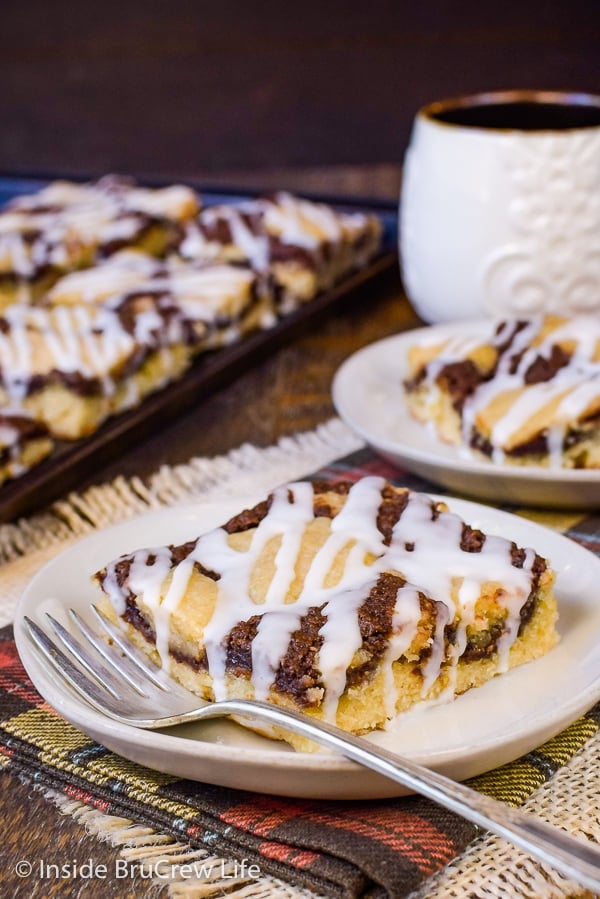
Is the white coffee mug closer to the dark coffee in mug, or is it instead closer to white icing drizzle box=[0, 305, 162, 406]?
the dark coffee in mug

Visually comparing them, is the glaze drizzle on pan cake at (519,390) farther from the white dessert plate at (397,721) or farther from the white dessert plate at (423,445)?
the white dessert plate at (397,721)

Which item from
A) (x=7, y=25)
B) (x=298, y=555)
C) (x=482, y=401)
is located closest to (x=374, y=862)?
(x=298, y=555)

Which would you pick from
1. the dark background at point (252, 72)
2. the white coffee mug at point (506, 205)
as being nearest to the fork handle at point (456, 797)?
the white coffee mug at point (506, 205)

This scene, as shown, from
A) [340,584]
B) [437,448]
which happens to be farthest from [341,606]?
[437,448]

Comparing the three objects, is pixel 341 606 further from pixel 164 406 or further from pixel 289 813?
pixel 164 406

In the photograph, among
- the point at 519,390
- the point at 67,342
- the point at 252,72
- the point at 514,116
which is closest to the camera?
the point at 519,390

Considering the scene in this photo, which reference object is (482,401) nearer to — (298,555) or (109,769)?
(298,555)

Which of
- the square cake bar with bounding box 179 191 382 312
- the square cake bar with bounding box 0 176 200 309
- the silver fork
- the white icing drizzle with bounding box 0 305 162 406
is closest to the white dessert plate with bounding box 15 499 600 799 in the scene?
the silver fork
